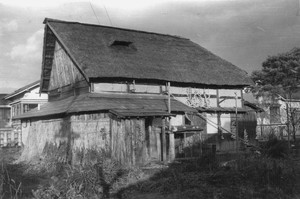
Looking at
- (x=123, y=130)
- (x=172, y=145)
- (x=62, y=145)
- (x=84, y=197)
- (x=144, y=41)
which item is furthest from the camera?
(x=144, y=41)

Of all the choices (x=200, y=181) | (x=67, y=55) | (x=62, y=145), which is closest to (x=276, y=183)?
(x=200, y=181)

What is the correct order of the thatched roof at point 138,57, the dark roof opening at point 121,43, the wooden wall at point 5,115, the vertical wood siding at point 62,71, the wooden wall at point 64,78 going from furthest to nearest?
the wooden wall at point 5,115 < the dark roof opening at point 121,43 < the vertical wood siding at point 62,71 < the wooden wall at point 64,78 < the thatched roof at point 138,57

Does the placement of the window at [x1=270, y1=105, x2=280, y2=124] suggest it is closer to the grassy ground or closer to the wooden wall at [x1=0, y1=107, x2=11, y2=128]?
the grassy ground

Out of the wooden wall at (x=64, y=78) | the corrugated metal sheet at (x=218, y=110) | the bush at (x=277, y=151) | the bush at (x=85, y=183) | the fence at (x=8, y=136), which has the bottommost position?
the bush at (x=85, y=183)

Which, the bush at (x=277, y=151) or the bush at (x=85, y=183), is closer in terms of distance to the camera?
the bush at (x=85, y=183)

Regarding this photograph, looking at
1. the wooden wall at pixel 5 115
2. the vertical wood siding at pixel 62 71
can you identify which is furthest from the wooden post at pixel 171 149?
the wooden wall at pixel 5 115

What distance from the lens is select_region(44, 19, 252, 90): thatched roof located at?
18.4 m

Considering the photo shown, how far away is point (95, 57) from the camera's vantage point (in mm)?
18516

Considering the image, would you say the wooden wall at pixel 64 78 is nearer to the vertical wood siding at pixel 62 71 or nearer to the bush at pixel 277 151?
the vertical wood siding at pixel 62 71

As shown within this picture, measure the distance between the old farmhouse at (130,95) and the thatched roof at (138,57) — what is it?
6cm

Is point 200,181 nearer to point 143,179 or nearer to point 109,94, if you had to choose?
point 143,179

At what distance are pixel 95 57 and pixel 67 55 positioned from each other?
7.10 feet

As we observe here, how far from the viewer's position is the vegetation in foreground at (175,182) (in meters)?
8.91

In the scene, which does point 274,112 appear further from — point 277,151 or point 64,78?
point 64,78
